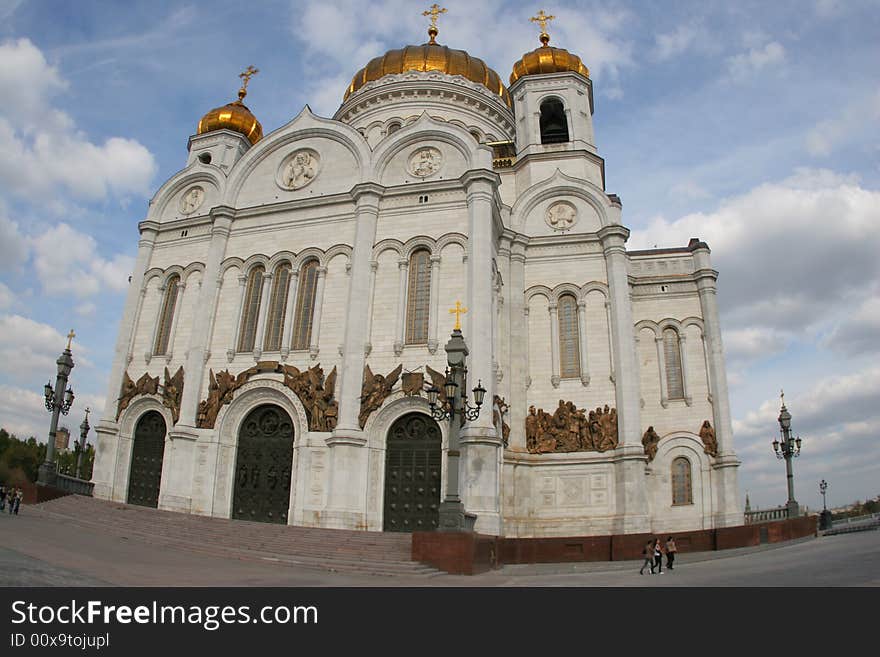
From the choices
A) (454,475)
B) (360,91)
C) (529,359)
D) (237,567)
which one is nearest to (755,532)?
(529,359)

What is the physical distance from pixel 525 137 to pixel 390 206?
8.89 meters

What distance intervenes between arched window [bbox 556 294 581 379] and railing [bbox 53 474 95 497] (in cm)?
1767

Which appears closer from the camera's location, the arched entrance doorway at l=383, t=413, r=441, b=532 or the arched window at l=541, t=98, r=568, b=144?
the arched entrance doorway at l=383, t=413, r=441, b=532

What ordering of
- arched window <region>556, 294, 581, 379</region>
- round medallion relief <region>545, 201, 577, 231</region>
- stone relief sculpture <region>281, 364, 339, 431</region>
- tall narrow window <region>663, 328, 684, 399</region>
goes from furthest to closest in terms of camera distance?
round medallion relief <region>545, 201, 577, 231</region>
tall narrow window <region>663, 328, 684, 399</region>
arched window <region>556, 294, 581, 379</region>
stone relief sculpture <region>281, 364, 339, 431</region>

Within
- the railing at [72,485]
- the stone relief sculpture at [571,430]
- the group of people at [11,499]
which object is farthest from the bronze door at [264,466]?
the stone relief sculpture at [571,430]

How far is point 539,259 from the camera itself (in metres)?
25.5

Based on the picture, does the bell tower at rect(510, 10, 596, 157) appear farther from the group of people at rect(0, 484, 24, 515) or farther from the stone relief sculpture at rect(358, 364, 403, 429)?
the group of people at rect(0, 484, 24, 515)

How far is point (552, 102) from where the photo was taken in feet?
98.0

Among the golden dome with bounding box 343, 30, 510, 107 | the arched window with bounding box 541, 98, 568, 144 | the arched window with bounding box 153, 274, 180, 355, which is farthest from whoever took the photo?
the golden dome with bounding box 343, 30, 510, 107

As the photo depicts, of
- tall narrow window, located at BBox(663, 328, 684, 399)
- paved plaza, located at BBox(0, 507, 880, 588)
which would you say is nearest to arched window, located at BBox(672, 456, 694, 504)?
tall narrow window, located at BBox(663, 328, 684, 399)

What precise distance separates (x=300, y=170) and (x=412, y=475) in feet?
42.6

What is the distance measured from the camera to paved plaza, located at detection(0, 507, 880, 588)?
884 centimetres
